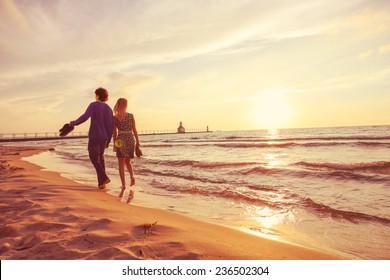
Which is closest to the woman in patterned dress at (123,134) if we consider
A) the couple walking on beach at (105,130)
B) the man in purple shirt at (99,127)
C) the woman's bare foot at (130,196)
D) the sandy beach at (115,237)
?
the couple walking on beach at (105,130)

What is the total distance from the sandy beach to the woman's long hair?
291cm

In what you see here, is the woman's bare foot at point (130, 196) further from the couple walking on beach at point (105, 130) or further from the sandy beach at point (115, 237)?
the sandy beach at point (115, 237)

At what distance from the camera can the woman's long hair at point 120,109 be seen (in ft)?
22.6

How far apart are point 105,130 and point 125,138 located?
0.54m

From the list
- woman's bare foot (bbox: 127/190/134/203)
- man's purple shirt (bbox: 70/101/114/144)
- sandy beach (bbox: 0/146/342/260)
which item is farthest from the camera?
man's purple shirt (bbox: 70/101/114/144)

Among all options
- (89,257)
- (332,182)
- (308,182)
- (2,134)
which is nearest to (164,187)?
(308,182)

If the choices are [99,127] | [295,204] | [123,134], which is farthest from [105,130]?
[295,204]

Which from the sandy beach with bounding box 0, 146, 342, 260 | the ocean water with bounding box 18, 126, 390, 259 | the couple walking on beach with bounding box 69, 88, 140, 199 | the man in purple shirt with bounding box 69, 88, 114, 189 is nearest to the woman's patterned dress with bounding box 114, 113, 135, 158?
the couple walking on beach with bounding box 69, 88, 140, 199

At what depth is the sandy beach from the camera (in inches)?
104

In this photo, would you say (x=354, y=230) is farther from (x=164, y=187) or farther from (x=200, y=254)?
(x=164, y=187)

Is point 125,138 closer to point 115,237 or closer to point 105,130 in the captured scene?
point 105,130

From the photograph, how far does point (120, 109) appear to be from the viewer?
688 cm

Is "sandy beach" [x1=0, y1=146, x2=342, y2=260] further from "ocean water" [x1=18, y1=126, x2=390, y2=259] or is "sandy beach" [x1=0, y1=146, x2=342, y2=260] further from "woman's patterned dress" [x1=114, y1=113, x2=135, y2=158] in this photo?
"woman's patterned dress" [x1=114, y1=113, x2=135, y2=158]
